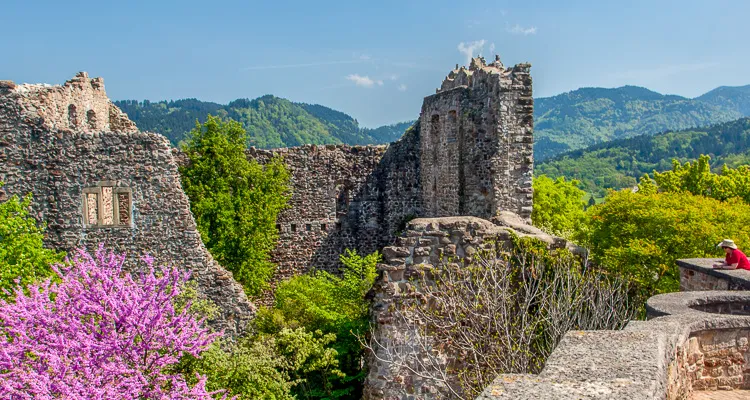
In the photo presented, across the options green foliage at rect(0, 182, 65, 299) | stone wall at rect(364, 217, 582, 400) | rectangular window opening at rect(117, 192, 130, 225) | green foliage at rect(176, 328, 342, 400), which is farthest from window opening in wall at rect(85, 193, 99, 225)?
stone wall at rect(364, 217, 582, 400)

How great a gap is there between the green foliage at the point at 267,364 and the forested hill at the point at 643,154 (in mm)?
122633

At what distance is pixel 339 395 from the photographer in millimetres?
11836

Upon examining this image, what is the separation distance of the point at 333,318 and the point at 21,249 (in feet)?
19.6

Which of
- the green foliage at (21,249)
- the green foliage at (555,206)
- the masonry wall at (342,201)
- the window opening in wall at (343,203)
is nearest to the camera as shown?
the green foliage at (21,249)

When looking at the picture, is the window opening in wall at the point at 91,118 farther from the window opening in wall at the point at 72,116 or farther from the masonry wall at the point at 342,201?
the masonry wall at the point at 342,201

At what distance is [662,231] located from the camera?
59.3ft

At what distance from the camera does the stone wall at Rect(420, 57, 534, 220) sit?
14.8m

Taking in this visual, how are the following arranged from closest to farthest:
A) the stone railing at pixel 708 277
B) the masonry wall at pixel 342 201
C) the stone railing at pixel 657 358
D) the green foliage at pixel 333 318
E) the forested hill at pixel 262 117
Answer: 1. the stone railing at pixel 657 358
2. the stone railing at pixel 708 277
3. the green foliage at pixel 333 318
4. the masonry wall at pixel 342 201
5. the forested hill at pixel 262 117

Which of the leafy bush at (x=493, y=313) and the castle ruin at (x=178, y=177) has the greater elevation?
the castle ruin at (x=178, y=177)

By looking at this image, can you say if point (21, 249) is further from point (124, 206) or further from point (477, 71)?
point (477, 71)

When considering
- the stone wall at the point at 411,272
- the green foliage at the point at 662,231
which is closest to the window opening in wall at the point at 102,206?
the stone wall at the point at 411,272

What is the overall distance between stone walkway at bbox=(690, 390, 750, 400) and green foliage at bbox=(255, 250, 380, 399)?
5.59 metres

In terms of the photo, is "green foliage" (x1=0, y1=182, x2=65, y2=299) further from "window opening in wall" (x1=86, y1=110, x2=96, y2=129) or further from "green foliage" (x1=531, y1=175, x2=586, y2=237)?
"green foliage" (x1=531, y1=175, x2=586, y2=237)

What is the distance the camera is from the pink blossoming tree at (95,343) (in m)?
9.11
